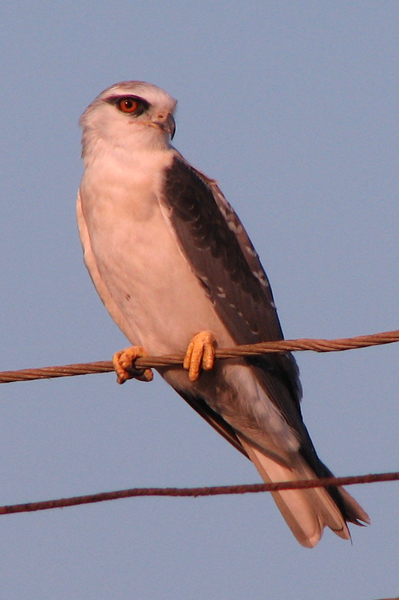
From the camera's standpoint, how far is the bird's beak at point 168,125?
5672 millimetres

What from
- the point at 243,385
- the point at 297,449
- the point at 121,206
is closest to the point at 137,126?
the point at 121,206

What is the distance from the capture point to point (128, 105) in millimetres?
5789

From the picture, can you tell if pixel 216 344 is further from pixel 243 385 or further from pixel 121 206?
pixel 121 206

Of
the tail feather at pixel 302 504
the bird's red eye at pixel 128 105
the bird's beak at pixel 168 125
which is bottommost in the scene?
the tail feather at pixel 302 504

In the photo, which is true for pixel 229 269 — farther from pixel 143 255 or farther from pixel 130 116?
pixel 130 116

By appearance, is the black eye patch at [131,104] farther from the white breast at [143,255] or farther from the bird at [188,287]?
the white breast at [143,255]

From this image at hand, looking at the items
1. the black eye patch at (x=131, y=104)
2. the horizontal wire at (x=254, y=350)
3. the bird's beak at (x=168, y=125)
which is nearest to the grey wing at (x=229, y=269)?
the bird's beak at (x=168, y=125)

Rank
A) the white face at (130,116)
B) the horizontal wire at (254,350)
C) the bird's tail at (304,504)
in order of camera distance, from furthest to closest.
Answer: the white face at (130,116) → the bird's tail at (304,504) → the horizontal wire at (254,350)

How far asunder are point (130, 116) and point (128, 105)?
100 mm

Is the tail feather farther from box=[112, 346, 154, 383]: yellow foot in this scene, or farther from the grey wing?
box=[112, 346, 154, 383]: yellow foot

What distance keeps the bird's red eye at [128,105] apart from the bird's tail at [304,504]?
2.16m

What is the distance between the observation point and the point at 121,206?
5.17 m

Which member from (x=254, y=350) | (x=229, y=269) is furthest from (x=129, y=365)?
(x=254, y=350)

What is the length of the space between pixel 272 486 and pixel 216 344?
218 cm
